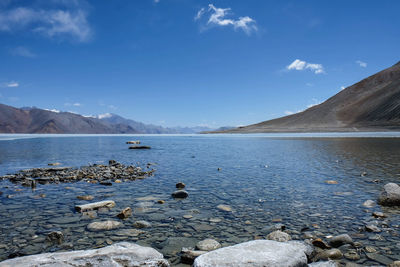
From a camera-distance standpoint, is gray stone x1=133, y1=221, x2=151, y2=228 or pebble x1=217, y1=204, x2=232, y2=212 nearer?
gray stone x1=133, y1=221, x2=151, y2=228

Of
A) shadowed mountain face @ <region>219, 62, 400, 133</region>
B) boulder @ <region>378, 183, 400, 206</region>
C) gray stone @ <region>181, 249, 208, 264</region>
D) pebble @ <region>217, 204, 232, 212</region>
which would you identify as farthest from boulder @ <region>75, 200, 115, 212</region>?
shadowed mountain face @ <region>219, 62, 400, 133</region>

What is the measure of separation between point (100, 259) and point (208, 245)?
2419 mm

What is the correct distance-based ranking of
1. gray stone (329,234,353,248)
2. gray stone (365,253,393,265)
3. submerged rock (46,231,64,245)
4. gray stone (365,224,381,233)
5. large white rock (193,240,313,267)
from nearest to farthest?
large white rock (193,240,313,267)
gray stone (365,253,393,265)
gray stone (329,234,353,248)
submerged rock (46,231,64,245)
gray stone (365,224,381,233)

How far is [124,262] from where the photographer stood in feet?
14.0

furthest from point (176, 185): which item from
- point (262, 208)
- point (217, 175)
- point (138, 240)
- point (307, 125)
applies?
point (307, 125)

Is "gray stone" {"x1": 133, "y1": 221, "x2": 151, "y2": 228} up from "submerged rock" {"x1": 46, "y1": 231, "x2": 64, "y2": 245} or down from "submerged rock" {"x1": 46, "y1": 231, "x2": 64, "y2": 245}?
down

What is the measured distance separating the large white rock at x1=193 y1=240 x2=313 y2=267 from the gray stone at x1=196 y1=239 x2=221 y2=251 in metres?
1.05

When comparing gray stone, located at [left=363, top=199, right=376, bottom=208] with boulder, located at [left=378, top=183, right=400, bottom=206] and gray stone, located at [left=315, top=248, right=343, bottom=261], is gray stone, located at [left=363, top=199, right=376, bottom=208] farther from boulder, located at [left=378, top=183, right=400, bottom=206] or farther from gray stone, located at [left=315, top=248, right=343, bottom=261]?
gray stone, located at [left=315, top=248, right=343, bottom=261]

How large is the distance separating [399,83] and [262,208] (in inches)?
6209

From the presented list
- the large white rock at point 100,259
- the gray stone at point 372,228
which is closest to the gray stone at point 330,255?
the gray stone at point 372,228

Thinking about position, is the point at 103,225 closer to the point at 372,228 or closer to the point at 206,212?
the point at 206,212

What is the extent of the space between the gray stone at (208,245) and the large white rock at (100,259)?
1.36 metres

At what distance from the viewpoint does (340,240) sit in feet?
19.6

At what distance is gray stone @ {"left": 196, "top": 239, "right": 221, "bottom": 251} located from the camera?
5.72 meters
